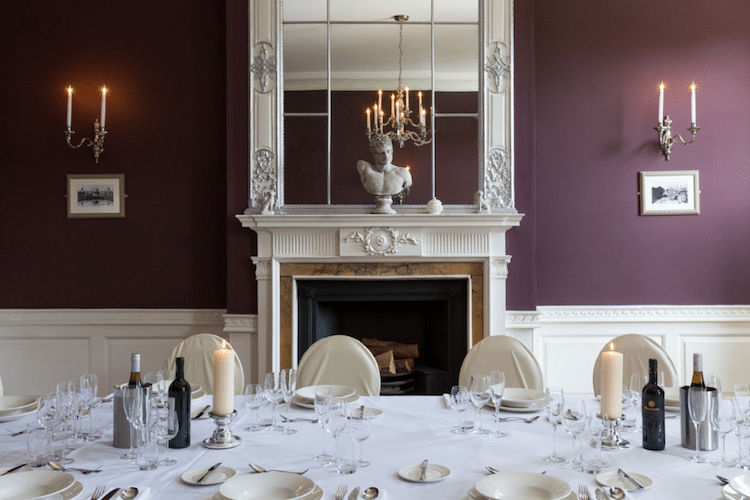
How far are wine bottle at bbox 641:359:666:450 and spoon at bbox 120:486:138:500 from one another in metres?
1.37

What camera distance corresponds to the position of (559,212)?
4715 millimetres

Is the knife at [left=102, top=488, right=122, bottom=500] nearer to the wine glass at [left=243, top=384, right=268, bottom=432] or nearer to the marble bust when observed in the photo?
the wine glass at [left=243, top=384, right=268, bottom=432]

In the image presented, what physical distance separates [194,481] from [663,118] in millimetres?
4158

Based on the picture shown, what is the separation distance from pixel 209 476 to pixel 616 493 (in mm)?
965

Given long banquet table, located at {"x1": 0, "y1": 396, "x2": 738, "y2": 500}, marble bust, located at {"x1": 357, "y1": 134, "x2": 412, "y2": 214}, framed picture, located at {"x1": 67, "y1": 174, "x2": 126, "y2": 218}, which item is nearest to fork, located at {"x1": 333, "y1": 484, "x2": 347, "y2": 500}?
long banquet table, located at {"x1": 0, "y1": 396, "x2": 738, "y2": 500}

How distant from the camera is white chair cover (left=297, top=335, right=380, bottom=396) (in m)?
3.05

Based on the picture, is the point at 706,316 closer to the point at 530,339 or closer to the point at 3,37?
the point at 530,339

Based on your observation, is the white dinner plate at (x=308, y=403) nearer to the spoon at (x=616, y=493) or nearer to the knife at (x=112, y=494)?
the knife at (x=112, y=494)

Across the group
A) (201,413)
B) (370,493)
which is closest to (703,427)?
(370,493)

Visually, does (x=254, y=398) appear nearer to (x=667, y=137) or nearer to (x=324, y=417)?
(x=324, y=417)

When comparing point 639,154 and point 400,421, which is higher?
point 639,154

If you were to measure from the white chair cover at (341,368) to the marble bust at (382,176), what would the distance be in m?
1.43

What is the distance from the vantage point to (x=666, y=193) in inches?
184

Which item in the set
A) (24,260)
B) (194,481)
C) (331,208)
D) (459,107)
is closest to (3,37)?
(24,260)
